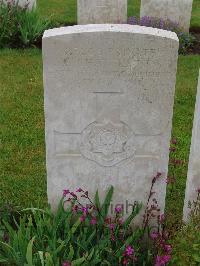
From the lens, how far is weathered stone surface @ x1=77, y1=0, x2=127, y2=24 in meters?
8.32

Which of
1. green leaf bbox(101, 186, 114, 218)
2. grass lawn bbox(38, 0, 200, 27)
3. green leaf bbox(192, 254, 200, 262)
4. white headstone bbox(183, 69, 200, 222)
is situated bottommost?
green leaf bbox(192, 254, 200, 262)

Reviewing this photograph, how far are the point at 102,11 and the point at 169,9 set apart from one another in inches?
41.0

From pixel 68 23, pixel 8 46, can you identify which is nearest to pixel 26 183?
pixel 8 46

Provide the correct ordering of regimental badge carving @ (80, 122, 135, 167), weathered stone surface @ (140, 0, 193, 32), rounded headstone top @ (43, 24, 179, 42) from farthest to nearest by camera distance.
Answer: weathered stone surface @ (140, 0, 193, 32) < regimental badge carving @ (80, 122, 135, 167) < rounded headstone top @ (43, 24, 179, 42)

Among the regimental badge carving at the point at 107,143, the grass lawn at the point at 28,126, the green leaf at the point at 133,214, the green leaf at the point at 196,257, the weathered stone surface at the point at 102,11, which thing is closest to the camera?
the green leaf at the point at 196,257

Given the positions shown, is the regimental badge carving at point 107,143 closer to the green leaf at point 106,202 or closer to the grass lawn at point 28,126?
the green leaf at point 106,202

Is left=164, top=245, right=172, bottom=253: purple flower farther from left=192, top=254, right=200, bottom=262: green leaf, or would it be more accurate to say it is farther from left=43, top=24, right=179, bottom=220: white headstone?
left=43, top=24, right=179, bottom=220: white headstone

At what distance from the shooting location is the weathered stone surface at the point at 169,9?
8195mm

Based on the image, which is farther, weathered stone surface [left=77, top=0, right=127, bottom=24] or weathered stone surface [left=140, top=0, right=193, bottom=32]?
weathered stone surface [left=77, top=0, right=127, bottom=24]

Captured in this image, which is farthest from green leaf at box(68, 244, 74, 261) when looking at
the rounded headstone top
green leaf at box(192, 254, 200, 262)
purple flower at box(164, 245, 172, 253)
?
the rounded headstone top

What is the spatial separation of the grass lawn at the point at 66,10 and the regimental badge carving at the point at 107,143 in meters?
5.94

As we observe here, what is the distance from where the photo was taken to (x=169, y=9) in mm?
8242

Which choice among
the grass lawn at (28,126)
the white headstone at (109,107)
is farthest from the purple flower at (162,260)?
the grass lawn at (28,126)

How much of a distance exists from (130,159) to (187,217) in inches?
21.8
